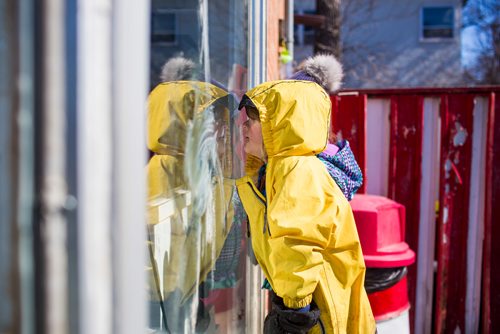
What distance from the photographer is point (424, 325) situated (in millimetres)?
4234

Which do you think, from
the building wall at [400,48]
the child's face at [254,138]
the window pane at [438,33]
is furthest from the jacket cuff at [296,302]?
the window pane at [438,33]

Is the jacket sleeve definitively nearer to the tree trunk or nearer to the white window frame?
the white window frame

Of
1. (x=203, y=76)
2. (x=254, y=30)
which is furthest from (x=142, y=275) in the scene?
(x=254, y=30)

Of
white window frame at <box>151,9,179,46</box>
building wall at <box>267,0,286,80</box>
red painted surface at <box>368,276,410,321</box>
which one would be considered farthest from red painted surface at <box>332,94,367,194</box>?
white window frame at <box>151,9,179,46</box>

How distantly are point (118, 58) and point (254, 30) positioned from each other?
2338 millimetres

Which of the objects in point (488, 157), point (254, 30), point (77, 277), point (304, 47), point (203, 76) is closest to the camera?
point (77, 277)

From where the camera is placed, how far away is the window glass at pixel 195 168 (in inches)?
59.8

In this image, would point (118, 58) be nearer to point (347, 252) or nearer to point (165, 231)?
point (165, 231)

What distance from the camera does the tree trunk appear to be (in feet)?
32.0

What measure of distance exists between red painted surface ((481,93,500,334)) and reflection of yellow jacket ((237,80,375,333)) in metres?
2.24

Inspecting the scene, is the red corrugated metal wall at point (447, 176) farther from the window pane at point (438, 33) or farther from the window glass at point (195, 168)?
the window pane at point (438, 33)

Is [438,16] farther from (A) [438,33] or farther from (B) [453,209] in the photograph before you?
(B) [453,209]

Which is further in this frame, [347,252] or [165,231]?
[347,252]

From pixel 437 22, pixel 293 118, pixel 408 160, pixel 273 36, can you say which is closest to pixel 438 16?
pixel 437 22
